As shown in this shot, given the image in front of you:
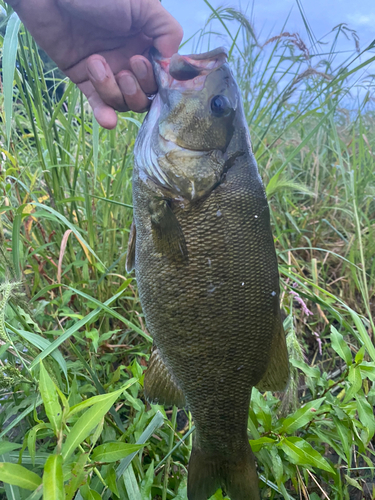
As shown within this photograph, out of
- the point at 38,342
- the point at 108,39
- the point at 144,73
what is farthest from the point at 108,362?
the point at 108,39

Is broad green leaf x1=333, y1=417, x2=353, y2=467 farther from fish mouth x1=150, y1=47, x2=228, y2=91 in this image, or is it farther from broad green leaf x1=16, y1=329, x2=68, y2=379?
fish mouth x1=150, y1=47, x2=228, y2=91

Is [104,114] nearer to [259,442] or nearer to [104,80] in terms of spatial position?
[104,80]

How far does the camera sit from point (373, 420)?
1.06 meters

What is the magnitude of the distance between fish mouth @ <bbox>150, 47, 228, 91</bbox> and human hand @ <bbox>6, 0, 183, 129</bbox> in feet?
0.22

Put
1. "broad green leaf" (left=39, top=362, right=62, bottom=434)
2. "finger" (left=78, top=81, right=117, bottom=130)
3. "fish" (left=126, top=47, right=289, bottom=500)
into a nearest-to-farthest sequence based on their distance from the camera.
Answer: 1. "broad green leaf" (left=39, top=362, right=62, bottom=434)
2. "fish" (left=126, top=47, right=289, bottom=500)
3. "finger" (left=78, top=81, right=117, bottom=130)

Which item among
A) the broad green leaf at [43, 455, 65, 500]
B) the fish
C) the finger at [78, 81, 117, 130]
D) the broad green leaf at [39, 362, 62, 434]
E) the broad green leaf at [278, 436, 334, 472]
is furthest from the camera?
the finger at [78, 81, 117, 130]

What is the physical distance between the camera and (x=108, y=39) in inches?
52.8

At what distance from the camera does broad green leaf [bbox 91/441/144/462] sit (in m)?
0.71

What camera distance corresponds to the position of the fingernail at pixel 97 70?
3.92 ft

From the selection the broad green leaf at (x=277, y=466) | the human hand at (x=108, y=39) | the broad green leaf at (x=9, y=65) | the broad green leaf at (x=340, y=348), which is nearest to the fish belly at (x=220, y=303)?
the broad green leaf at (x=277, y=466)

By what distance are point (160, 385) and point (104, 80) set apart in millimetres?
1177

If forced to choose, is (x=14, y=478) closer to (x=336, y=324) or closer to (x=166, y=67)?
(x=166, y=67)

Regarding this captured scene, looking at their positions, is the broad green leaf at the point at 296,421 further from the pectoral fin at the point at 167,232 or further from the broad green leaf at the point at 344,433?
the pectoral fin at the point at 167,232

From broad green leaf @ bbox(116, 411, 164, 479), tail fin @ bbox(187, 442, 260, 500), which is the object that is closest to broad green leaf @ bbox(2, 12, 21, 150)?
broad green leaf @ bbox(116, 411, 164, 479)
